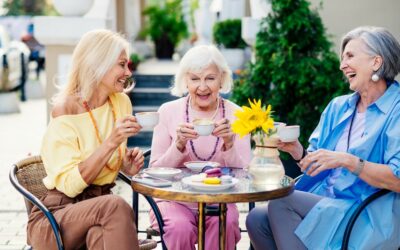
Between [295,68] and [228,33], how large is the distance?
393 centimetres

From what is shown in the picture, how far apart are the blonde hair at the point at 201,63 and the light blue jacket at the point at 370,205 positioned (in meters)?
0.89

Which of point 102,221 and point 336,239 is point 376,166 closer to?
point 336,239

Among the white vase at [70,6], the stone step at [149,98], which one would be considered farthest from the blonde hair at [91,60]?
the stone step at [149,98]

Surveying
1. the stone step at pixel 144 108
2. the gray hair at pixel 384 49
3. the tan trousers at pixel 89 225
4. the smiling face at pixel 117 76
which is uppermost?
the gray hair at pixel 384 49

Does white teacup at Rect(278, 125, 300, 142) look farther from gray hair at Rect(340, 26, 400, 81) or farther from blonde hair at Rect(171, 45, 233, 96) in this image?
blonde hair at Rect(171, 45, 233, 96)

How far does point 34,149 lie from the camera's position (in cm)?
988

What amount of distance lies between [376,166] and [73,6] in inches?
206

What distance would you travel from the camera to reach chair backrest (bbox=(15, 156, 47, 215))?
388 cm

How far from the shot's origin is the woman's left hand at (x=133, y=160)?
4.02m

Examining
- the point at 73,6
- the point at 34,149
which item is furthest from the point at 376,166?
the point at 34,149

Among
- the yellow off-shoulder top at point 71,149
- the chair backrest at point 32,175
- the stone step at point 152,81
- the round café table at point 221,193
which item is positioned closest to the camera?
the round café table at point 221,193

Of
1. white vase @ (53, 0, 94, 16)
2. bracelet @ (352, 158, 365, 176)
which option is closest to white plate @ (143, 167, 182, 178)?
bracelet @ (352, 158, 365, 176)

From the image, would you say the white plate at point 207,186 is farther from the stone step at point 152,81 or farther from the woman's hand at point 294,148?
the stone step at point 152,81

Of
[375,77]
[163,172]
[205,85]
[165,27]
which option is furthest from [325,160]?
[165,27]
